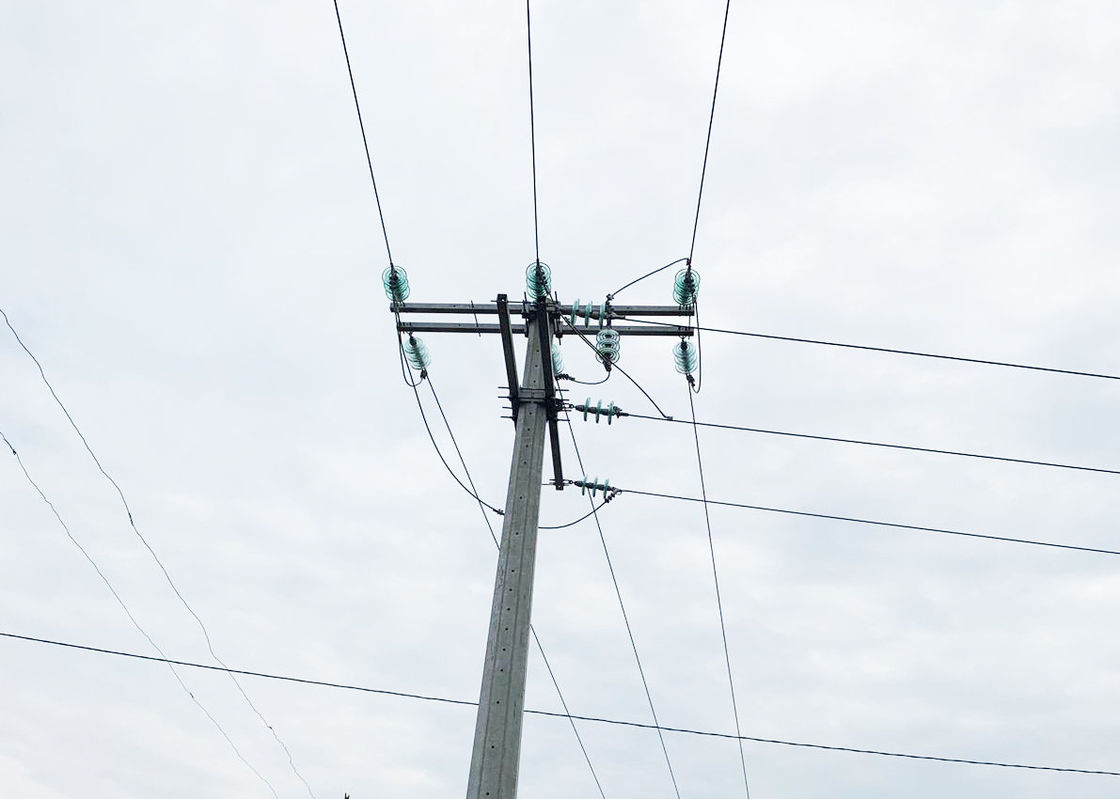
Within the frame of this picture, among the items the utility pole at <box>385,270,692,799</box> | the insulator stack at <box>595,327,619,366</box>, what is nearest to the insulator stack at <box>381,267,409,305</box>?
the utility pole at <box>385,270,692,799</box>

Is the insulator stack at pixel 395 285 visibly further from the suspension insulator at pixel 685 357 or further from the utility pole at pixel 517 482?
the suspension insulator at pixel 685 357

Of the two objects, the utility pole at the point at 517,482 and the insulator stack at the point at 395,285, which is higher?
the insulator stack at the point at 395,285

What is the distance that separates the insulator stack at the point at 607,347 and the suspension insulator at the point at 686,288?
0.84m

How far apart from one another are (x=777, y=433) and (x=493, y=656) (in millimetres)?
5833

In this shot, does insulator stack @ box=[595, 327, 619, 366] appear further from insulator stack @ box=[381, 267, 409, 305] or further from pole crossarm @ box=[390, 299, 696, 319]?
insulator stack @ box=[381, 267, 409, 305]

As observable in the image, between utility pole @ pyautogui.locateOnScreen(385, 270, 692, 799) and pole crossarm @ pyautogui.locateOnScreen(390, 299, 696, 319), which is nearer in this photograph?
utility pole @ pyautogui.locateOnScreen(385, 270, 692, 799)

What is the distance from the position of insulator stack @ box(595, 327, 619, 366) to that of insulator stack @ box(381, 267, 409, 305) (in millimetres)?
2280

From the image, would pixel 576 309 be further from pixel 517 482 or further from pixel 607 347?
pixel 517 482

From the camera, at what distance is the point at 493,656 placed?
30.3ft

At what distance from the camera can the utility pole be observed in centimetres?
889

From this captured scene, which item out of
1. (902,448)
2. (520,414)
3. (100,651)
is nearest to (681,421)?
(520,414)

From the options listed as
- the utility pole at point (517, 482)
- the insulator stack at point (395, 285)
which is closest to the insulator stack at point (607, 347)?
the utility pole at point (517, 482)

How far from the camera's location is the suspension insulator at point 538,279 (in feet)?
36.4

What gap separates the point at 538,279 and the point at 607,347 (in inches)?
42.3
